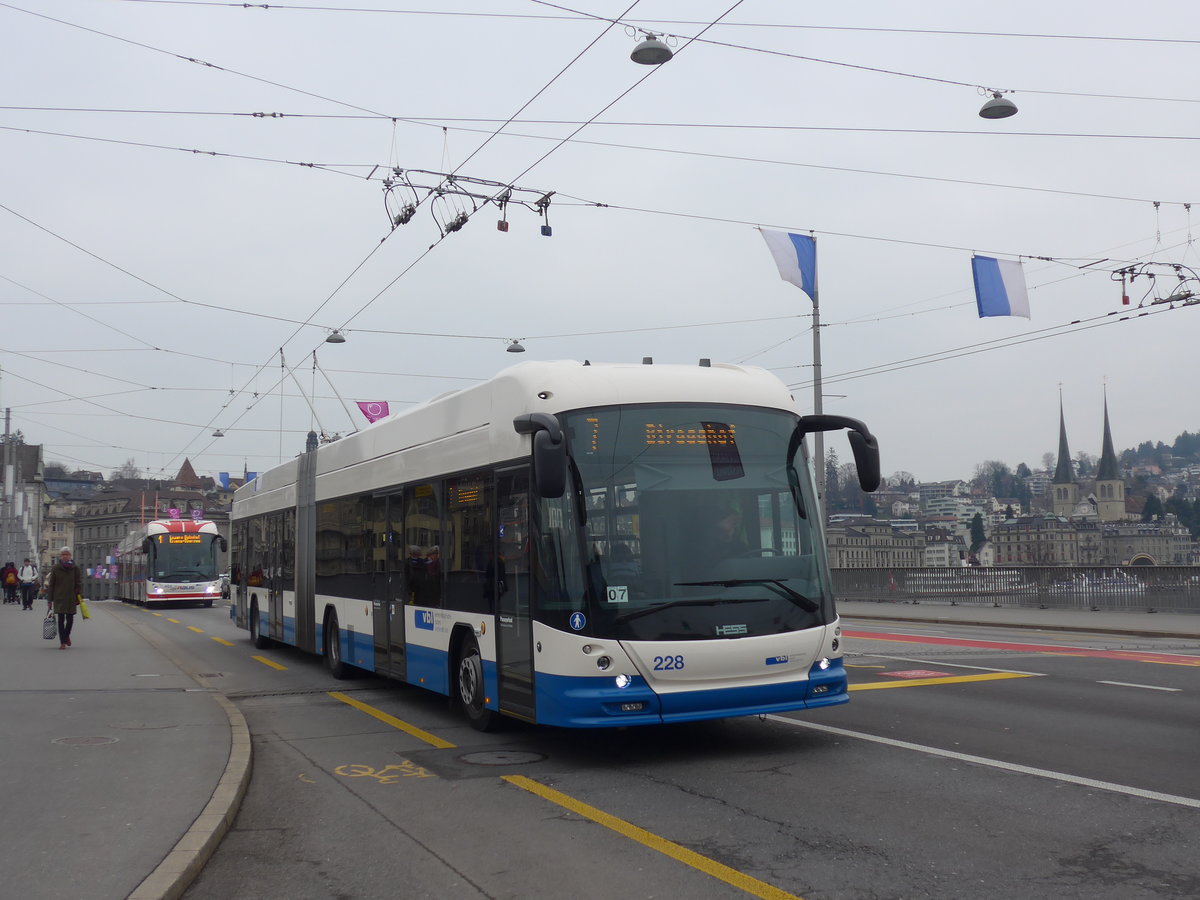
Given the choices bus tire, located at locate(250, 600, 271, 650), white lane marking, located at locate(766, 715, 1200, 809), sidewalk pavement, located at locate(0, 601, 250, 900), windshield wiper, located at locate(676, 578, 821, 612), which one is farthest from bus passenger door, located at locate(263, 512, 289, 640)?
windshield wiper, located at locate(676, 578, 821, 612)

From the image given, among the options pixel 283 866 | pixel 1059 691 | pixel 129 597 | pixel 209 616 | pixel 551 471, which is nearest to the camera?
pixel 283 866

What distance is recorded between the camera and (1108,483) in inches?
3460

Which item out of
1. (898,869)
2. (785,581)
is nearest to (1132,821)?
(898,869)

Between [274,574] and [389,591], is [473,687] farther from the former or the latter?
[274,574]

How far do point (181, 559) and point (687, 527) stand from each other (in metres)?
40.6

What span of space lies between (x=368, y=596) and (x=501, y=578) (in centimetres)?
447

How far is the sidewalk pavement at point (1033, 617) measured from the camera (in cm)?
2406

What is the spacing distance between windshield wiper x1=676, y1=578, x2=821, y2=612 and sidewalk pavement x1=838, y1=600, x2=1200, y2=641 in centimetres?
1633

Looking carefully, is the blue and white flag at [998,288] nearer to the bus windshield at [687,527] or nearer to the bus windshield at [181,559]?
the bus windshield at [687,527]

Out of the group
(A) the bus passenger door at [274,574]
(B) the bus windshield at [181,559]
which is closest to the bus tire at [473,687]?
(A) the bus passenger door at [274,574]

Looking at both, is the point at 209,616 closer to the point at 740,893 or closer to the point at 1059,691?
the point at 1059,691

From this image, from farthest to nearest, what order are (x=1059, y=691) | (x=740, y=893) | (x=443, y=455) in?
(x=1059, y=691) → (x=443, y=455) → (x=740, y=893)

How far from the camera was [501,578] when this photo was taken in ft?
32.2

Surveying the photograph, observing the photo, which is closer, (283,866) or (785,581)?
(283,866)
